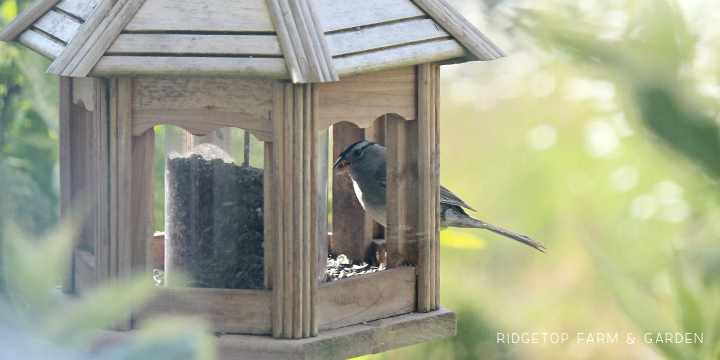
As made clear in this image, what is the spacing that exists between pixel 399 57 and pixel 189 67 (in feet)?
1.13

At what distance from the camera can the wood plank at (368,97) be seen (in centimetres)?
107

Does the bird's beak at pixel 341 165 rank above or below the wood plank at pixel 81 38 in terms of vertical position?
below

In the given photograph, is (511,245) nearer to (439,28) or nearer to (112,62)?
(439,28)

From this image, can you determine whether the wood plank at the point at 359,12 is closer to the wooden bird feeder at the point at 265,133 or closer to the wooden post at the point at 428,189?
the wooden bird feeder at the point at 265,133

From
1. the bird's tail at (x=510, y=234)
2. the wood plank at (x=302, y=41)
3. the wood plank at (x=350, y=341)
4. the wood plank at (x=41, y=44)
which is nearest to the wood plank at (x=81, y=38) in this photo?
the wood plank at (x=41, y=44)

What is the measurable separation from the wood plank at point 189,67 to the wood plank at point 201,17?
0.06 m

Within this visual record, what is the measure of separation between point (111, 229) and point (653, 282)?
1160 mm

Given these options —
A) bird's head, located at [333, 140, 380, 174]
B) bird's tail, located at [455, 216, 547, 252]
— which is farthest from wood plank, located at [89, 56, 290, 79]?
bird's tail, located at [455, 216, 547, 252]

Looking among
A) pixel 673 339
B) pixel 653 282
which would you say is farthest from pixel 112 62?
pixel 653 282

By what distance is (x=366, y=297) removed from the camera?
1.19 m

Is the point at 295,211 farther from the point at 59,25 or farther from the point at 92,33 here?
the point at 59,25

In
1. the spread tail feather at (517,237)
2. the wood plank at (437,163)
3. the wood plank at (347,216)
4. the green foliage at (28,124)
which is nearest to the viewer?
the wood plank at (437,163)

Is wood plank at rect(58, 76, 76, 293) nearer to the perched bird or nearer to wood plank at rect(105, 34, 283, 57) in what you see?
wood plank at rect(105, 34, 283, 57)

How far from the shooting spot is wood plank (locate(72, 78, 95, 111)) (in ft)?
3.60
